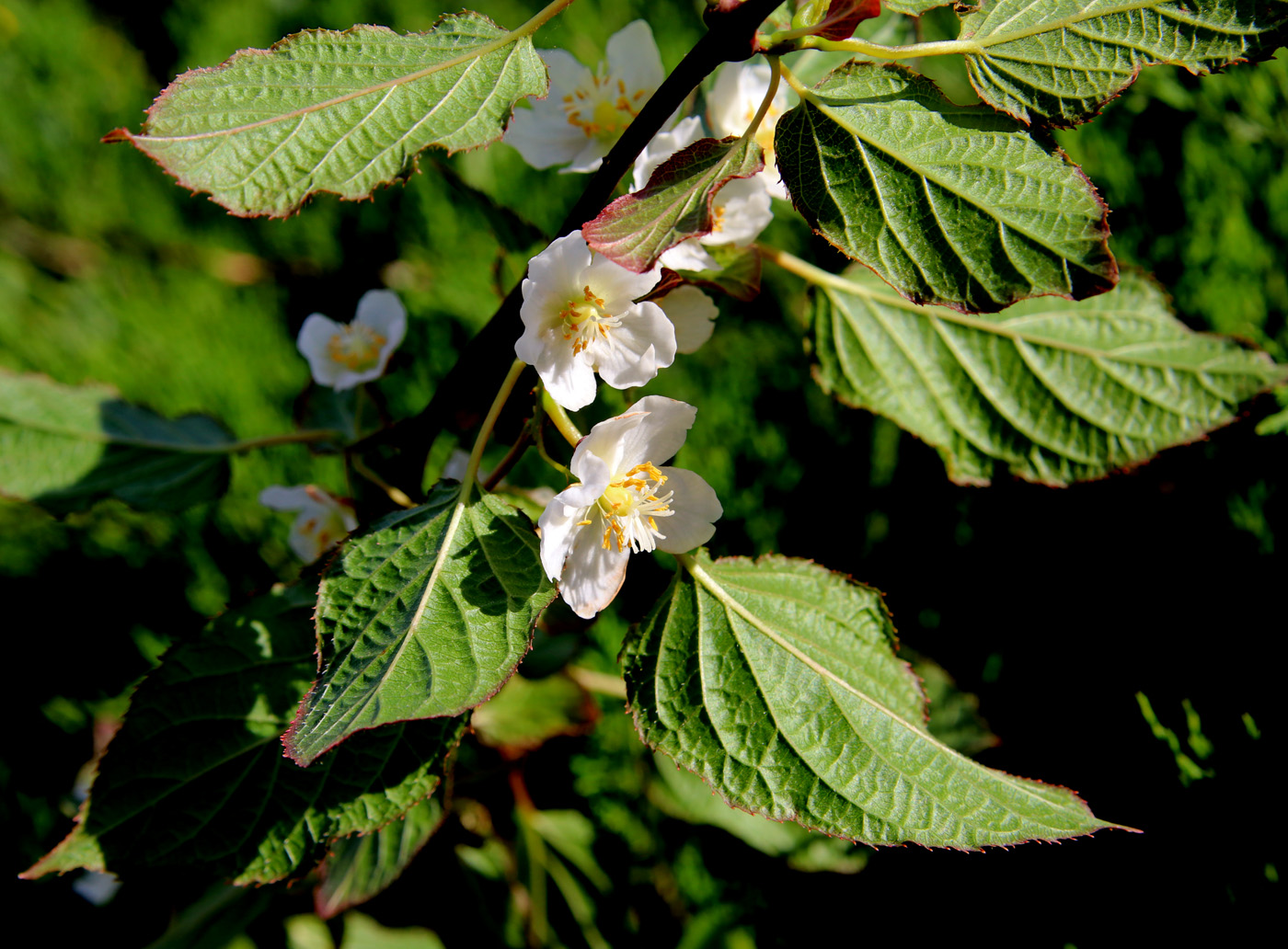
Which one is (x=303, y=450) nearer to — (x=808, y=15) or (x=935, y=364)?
(x=935, y=364)

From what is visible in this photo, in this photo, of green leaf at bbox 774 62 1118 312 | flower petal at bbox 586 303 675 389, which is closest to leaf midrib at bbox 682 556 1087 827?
flower petal at bbox 586 303 675 389

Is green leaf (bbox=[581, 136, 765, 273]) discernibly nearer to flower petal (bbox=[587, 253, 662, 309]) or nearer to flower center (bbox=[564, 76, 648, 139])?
flower petal (bbox=[587, 253, 662, 309])

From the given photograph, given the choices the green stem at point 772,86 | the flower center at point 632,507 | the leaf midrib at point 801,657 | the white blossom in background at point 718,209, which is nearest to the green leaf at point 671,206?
the green stem at point 772,86

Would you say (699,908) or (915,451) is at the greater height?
(915,451)

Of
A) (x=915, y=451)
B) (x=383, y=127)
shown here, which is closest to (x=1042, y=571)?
(x=915, y=451)

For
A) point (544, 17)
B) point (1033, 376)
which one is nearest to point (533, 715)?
point (1033, 376)

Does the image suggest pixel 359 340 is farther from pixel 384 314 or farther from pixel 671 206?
pixel 671 206
